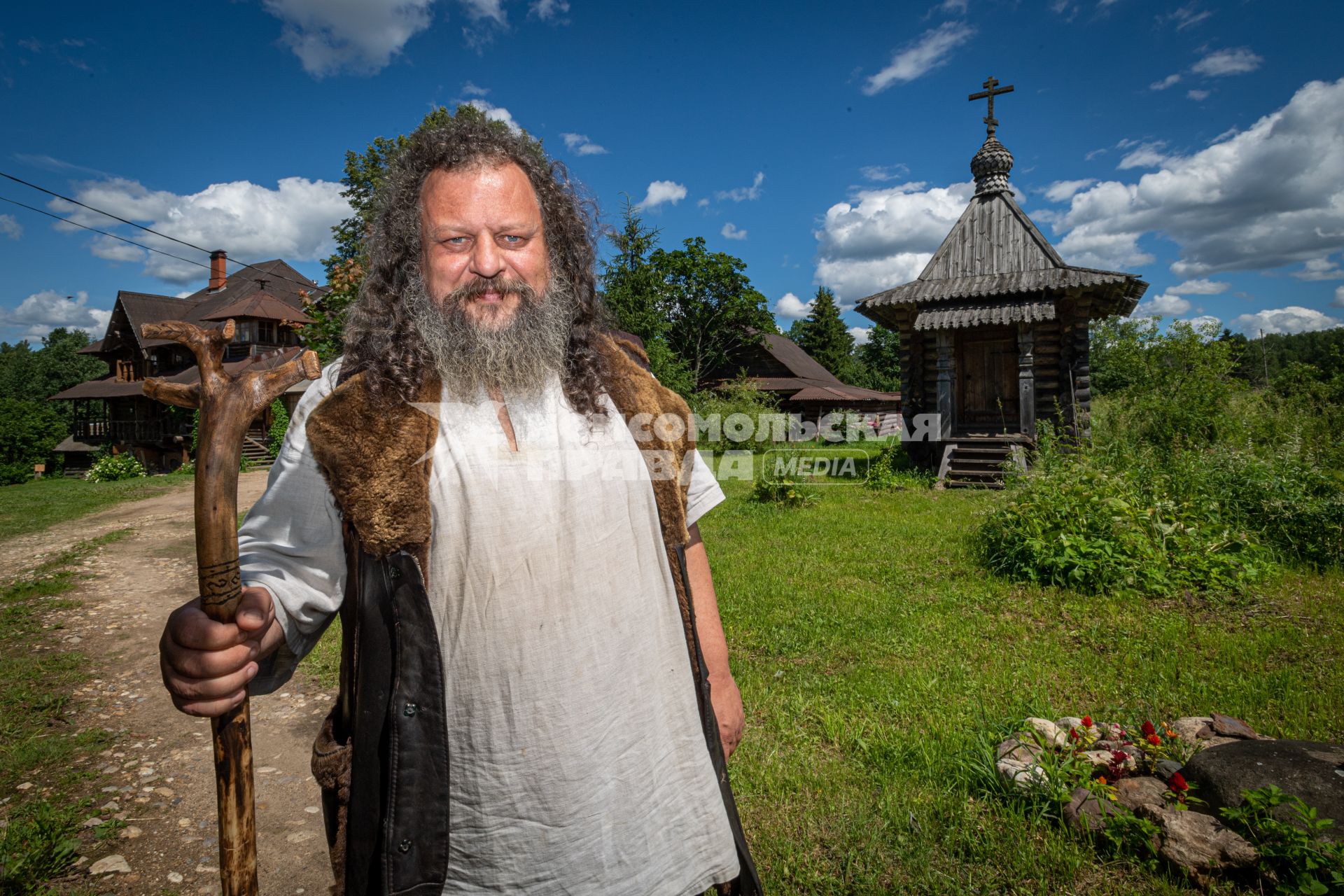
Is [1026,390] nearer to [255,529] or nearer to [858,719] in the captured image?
[858,719]

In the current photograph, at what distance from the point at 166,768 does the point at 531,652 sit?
3.99 metres

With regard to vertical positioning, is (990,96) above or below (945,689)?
above

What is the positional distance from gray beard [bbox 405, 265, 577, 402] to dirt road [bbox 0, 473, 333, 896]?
2.70 m

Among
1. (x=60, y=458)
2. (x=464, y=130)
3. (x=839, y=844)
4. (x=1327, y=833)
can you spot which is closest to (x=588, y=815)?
(x=464, y=130)

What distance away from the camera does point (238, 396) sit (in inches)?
53.7

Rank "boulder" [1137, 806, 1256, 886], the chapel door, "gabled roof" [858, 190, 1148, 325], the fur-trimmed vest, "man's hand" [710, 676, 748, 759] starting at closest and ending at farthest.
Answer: the fur-trimmed vest < "man's hand" [710, 676, 748, 759] < "boulder" [1137, 806, 1256, 886] < "gabled roof" [858, 190, 1148, 325] < the chapel door

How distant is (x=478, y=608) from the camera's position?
1.50 m

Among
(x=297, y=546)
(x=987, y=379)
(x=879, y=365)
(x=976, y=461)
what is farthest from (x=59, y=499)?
(x=879, y=365)

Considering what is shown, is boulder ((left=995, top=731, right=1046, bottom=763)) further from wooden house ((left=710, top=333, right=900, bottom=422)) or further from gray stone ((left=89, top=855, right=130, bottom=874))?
wooden house ((left=710, top=333, right=900, bottom=422))

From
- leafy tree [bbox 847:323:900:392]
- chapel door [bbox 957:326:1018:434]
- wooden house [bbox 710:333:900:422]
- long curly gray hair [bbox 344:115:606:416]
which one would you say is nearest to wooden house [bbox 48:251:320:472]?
wooden house [bbox 710:333:900:422]

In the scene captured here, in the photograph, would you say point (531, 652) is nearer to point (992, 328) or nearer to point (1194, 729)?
point (1194, 729)

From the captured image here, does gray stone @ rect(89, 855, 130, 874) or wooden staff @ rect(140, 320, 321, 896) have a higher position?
wooden staff @ rect(140, 320, 321, 896)

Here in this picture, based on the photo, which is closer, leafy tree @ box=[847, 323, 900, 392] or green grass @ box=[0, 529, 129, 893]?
green grass @ box=[0, 529, 129, 893]

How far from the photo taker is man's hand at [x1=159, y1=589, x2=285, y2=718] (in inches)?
51.4
